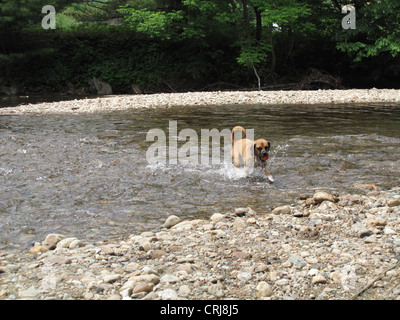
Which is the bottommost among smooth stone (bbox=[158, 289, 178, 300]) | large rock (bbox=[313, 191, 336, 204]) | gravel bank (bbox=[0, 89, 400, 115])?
smooth stone (bbox=[158, 289, 178, 300])

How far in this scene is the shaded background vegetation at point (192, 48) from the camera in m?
19.7

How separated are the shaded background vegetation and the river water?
10718 millimetres

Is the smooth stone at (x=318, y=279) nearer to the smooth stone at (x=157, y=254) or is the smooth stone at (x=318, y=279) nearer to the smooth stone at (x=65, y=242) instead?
the smooth stone at (x=157, y=254)

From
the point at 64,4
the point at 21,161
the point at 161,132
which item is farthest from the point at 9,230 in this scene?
the point at 64,4

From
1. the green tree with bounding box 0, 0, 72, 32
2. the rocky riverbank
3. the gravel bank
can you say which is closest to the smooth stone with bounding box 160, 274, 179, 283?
the rocky riverbank

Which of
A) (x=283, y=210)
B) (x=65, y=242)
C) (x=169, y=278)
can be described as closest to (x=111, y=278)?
(x=169, y=278)

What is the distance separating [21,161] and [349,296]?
5856 mm

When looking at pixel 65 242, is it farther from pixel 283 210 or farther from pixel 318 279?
pixel 283 210

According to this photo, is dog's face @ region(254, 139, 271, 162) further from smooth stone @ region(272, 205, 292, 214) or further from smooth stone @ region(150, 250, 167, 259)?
smooth stone @ region(150, 250, 167, 259)

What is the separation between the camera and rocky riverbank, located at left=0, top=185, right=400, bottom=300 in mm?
2645

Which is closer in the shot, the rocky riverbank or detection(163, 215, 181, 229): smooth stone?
the rocky riverbank

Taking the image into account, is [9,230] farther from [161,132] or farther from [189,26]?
[189,26]

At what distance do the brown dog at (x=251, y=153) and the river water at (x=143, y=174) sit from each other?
18 cm

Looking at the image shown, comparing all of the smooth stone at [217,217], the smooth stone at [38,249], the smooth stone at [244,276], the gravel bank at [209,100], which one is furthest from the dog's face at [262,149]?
the gravel bank at [209,100]
